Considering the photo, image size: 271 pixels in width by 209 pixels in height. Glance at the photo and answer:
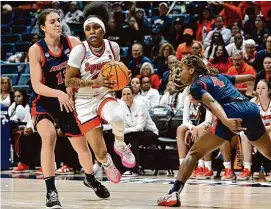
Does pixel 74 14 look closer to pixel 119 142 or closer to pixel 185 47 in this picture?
pixel 185 47

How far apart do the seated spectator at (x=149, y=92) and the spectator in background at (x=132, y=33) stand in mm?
2705

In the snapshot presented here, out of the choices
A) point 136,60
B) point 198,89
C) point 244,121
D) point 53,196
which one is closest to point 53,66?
point 53,196

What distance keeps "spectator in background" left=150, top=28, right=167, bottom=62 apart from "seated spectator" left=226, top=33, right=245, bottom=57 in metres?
1.60

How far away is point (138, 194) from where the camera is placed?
7.44 m

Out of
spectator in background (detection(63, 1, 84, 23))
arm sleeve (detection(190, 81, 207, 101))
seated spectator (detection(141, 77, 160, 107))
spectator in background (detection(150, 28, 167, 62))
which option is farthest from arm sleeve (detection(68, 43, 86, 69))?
spectator in background (detection(63, 1, 84, 23))

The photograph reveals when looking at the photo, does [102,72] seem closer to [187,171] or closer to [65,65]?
[65,65]

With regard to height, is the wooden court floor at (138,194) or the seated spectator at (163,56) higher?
the seated spectator at (163,56)

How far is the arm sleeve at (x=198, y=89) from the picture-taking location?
586 cm

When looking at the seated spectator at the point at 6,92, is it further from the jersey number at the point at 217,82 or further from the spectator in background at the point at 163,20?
the jersey number at the point at 217,82

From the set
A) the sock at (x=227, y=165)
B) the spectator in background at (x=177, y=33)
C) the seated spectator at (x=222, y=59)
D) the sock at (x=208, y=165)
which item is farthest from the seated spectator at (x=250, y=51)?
the sock at (x=227, y=165)

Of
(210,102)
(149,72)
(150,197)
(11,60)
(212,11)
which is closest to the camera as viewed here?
(210,102)

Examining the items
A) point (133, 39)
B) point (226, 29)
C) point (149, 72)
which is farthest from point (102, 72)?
point (133, 39)

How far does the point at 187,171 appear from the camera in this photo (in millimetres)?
6082

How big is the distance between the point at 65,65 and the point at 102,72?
1.33ft
